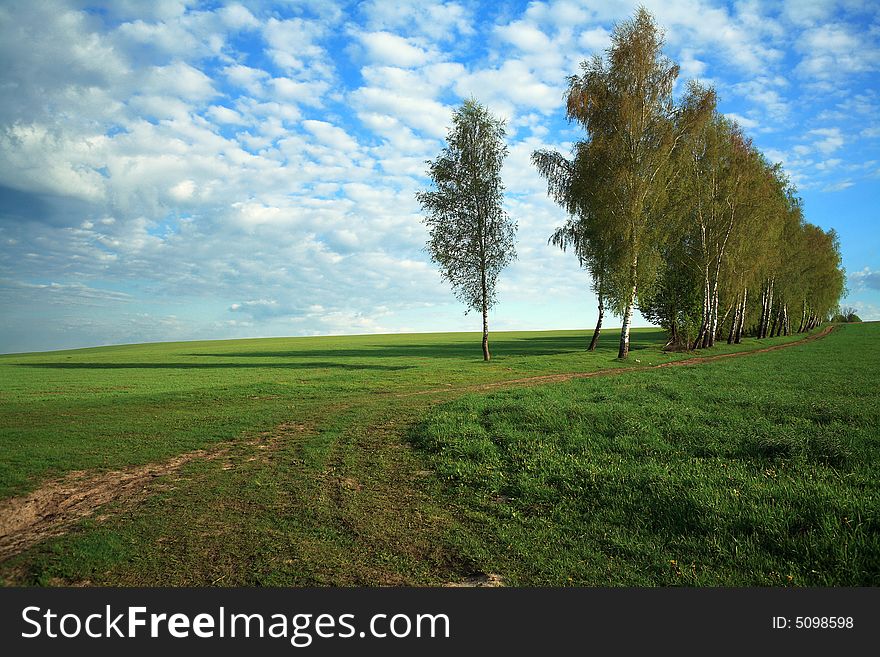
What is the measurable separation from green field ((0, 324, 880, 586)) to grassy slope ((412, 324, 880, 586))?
37 mm

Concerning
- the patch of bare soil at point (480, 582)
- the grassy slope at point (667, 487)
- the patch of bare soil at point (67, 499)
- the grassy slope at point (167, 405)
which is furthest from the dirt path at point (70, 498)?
the patch of bare soil at point (480, 582)

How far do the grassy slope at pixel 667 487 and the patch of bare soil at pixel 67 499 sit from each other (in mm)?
6007

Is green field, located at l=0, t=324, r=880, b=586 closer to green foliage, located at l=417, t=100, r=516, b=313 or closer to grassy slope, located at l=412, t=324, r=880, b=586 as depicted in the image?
grassy slope, located at l=412, t=324, r=880, b=586

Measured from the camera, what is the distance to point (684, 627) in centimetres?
475

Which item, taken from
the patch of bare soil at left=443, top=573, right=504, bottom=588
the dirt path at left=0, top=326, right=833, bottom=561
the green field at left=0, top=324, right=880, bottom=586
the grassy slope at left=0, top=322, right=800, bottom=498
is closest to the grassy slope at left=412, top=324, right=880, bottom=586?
the green field at left=0, top=324, right=880, bottom=586

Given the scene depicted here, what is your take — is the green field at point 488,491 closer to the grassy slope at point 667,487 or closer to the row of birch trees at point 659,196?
the grassy slope at point 667,487

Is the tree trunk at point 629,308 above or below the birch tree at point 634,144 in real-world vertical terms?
below

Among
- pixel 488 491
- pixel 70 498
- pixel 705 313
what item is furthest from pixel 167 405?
pixel 705 313

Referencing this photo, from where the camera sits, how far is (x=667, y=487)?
7898mm

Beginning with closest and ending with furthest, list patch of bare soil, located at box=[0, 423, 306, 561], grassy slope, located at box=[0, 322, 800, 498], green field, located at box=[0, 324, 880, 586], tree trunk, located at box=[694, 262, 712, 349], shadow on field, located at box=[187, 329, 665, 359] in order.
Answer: green field, located at box=[0, 324, 880, 586], patch of bare soil, located at box=[0, 423, 306, 561], grassy slope, located at box=[0, 322, 800, 498], tree trunk, located at box=[694, 262, 712, 349], shadow on field, located at box=[187, 329, 665, 359]

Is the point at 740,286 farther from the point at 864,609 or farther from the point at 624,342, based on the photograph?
the point at 864,609

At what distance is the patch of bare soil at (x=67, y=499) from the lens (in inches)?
293

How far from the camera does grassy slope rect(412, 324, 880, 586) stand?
5809 mm

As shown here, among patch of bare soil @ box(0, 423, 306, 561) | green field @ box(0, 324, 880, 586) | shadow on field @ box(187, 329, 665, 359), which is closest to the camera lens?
green field @ box(0, 324, 880, 586)
